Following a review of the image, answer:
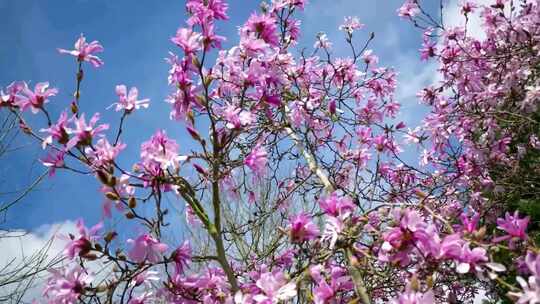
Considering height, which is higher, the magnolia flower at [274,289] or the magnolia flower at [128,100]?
the magnolia flower at [128,100]

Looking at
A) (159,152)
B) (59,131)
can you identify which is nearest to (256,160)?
(159,152)

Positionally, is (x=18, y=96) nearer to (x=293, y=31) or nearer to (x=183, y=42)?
(x=183, y=42)

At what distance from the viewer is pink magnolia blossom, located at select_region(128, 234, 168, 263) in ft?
5.20

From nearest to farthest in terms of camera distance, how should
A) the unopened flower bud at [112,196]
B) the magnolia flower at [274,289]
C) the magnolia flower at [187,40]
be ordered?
the magnolia flower at [274,289] < the unopened flower bud at [112,196] < the magnolia flower at [187,40]

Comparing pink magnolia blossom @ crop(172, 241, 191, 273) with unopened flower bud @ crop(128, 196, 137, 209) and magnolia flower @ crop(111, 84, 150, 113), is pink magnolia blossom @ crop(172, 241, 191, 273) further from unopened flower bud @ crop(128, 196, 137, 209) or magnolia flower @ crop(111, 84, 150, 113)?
magnolia flower @ crop(111, 84, 150, 113)

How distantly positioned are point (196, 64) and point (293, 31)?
1.81 metres

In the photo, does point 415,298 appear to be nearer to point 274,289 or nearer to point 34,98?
point 274,289

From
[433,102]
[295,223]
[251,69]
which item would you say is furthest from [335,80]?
[295,223]

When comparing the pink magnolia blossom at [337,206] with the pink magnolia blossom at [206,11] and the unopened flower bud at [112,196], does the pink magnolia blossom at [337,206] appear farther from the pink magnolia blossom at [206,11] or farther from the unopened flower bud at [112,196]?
the pink magnolia blossom at [206,11]

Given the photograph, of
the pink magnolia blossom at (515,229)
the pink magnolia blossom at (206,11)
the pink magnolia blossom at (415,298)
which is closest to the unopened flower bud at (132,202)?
the pink magnolia blossom at (206,11)

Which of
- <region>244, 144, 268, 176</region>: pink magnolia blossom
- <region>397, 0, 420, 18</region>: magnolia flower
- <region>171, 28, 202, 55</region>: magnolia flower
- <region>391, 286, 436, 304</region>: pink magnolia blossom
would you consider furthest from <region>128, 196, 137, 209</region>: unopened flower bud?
<region>397, 0, 420, 18</region>: magnolia flower

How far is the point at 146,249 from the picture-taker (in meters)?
1.60

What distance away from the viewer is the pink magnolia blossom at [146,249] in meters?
1.59

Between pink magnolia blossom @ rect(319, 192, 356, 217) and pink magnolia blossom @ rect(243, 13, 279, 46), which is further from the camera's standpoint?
pink magnolia blossom @ rect(243, 13, 279, 46)
